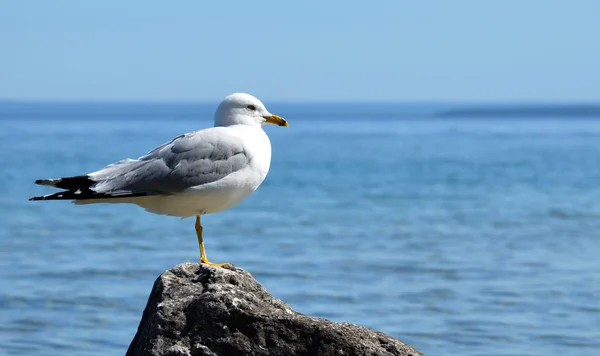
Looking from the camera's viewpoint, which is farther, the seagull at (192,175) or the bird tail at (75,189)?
the seagull at (192,175)

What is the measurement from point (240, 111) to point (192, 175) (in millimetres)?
615

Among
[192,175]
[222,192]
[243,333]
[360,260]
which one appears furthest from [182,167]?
[360,260]

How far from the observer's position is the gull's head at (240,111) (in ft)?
21.5

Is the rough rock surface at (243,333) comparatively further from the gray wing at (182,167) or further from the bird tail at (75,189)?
the gray wing at (182,167)

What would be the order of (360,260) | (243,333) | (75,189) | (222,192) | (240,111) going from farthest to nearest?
(360,260) → (240,111) → (222,192) → (75,189) → (243,333)

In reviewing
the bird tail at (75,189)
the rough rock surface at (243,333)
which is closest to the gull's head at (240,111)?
the bird tail at (75,189)

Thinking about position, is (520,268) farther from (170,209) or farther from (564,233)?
(170,209)

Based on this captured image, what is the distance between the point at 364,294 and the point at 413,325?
136cm

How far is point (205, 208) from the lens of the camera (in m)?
6.27

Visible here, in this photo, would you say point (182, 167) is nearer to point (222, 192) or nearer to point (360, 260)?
point (222, 192)

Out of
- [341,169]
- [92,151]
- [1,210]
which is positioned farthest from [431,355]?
[92,151]

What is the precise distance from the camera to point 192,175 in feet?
20.4

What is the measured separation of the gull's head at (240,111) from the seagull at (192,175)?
0.18m

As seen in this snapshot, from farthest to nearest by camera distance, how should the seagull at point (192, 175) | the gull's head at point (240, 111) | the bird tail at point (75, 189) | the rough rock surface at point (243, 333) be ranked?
the gull's head at point (240, 111) → the seagull at point (192, 175) → the bird tail at point (75, 189) → the rough rock surface at point (243, 333)
